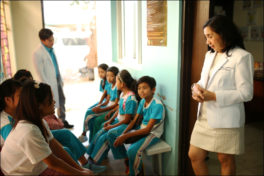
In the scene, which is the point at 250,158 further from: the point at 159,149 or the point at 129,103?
the point at 129,103

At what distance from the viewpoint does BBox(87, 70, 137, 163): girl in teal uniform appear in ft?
7.95

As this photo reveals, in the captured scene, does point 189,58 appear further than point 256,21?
No

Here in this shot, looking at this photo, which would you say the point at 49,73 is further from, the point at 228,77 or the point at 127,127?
the point at 228,77

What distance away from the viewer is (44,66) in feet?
10.9

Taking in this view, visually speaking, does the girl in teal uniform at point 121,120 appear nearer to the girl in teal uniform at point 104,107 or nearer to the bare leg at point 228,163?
the girl in teal uniform at point 104,107

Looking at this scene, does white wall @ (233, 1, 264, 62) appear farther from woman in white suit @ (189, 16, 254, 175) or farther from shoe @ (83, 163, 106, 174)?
shoe @ (83, 163, 106, 174)

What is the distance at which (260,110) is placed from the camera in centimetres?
348

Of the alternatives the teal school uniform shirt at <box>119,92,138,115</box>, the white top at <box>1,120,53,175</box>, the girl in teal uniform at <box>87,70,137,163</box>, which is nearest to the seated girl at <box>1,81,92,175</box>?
the white top at <box>1,120,53,175</box>

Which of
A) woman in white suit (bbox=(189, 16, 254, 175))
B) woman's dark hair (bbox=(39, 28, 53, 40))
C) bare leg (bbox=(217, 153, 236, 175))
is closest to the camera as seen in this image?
woman in white suit (bbox=(189, 16, 254, 175))

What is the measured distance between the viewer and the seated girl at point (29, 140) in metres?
1.30

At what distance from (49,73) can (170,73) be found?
199 centimetres

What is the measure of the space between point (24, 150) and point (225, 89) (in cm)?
123

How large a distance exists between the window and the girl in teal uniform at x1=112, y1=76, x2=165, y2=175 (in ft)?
3.90

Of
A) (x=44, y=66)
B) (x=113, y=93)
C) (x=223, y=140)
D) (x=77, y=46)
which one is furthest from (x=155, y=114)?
(x=77, y=46)
